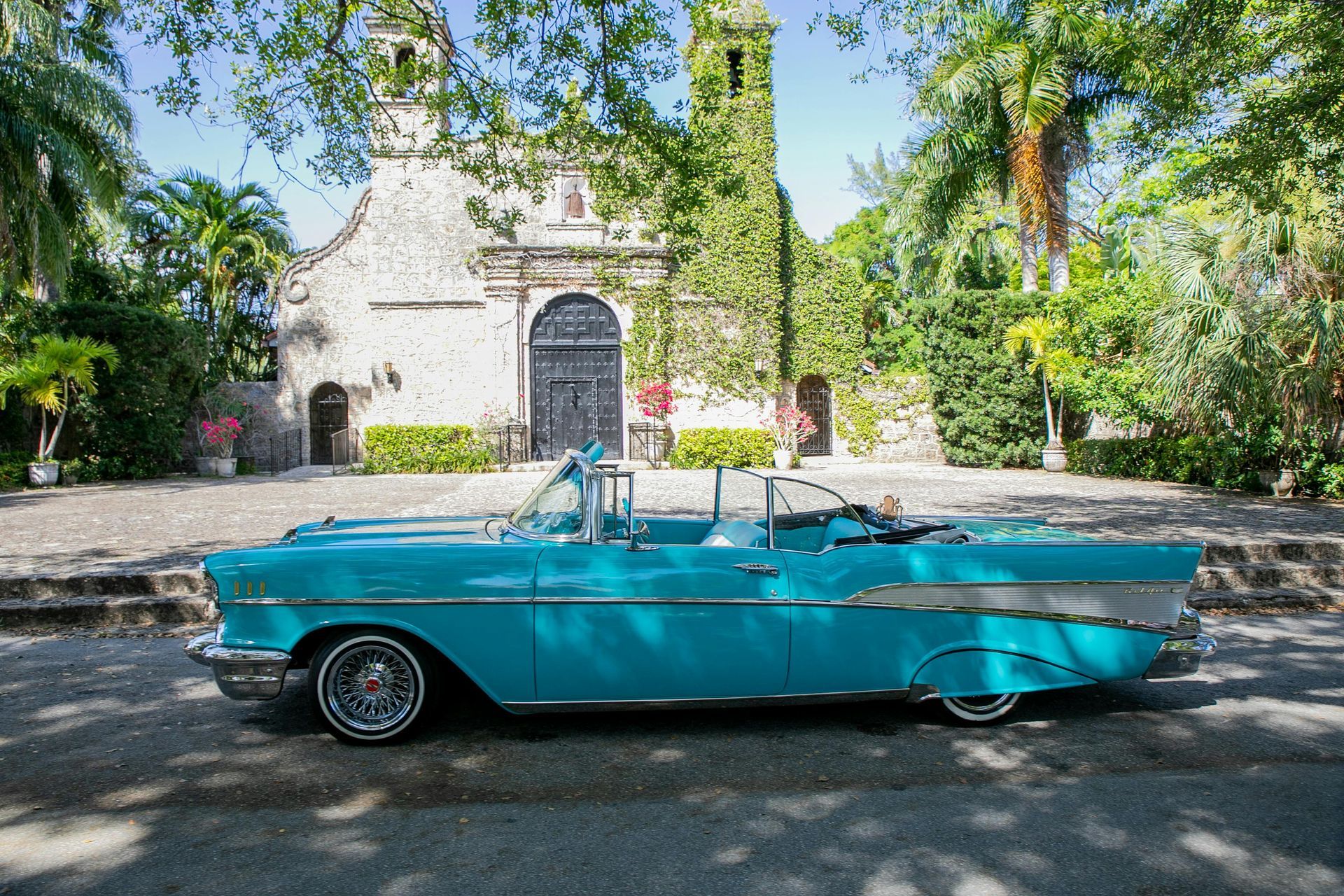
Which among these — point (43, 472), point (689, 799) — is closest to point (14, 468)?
point (43, 472)

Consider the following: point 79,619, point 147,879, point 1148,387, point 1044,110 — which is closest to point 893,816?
point 147,879

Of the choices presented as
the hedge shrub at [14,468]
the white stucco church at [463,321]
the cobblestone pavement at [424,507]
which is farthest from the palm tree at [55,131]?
the white stucco church at [463,321]

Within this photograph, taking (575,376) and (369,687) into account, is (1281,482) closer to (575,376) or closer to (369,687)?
(369,687)

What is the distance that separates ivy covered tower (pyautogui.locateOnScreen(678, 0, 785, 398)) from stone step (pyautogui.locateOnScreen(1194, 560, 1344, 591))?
14.9 meters

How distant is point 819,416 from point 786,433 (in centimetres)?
325

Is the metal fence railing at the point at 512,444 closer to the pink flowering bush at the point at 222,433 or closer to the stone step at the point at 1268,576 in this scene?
the pink flowering bush at the point at 222,433

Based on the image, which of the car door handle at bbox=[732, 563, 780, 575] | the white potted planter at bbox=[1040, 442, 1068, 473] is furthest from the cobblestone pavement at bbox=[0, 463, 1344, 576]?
the car door handle at bbox=[732, 563, 780, 575]

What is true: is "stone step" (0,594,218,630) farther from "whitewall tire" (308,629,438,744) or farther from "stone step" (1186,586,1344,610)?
"stone step" (1186,586,1344,610)

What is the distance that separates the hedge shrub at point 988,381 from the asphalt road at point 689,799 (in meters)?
15.6

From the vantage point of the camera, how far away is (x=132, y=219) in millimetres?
27594

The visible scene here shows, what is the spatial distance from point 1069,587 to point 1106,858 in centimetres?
147

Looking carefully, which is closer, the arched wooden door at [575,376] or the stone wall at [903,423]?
the arched wooden door at [575,376]

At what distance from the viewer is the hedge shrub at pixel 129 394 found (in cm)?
1753

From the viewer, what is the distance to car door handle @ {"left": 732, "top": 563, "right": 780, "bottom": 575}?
3.99 m
